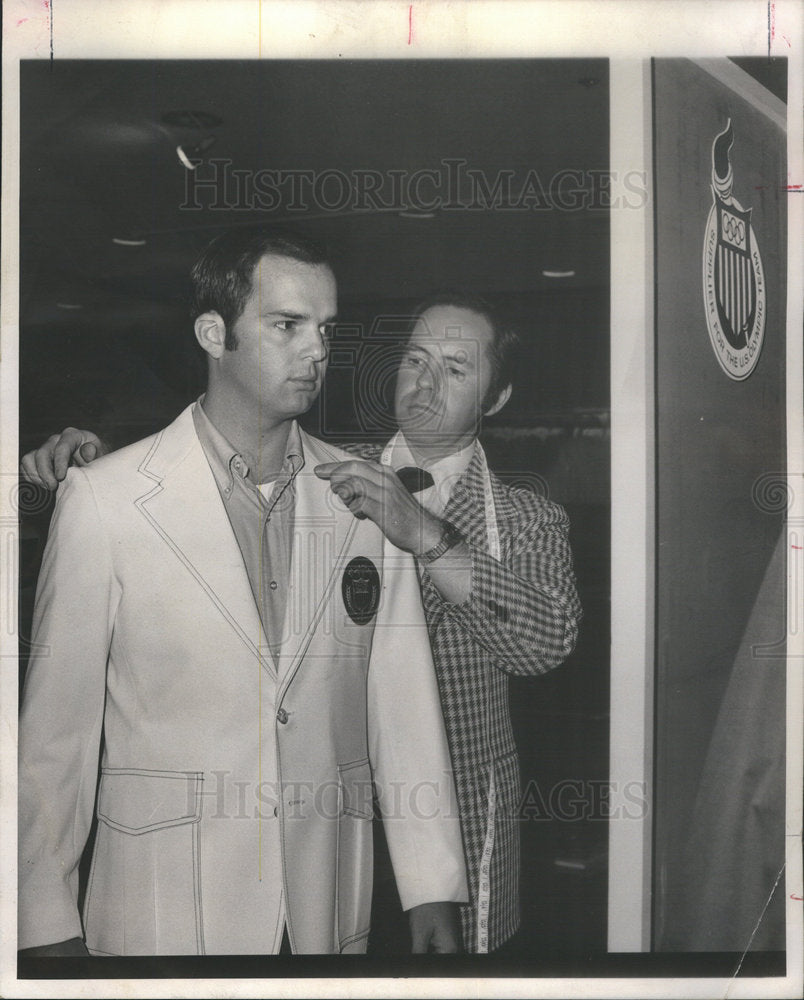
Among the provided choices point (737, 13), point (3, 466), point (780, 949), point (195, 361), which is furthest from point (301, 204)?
point (780, 949)

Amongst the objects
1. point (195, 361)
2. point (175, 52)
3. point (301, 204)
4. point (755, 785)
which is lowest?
point (755, 785)

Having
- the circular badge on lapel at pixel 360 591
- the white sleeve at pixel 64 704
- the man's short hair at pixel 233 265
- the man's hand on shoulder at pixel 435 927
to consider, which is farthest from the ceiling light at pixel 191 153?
the man's hand on shoulder at pixel 435 927

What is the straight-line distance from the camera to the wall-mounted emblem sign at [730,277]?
295cm

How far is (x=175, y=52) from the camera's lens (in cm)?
289

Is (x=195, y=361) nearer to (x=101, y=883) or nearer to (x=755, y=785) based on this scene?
(x=101, y=883)

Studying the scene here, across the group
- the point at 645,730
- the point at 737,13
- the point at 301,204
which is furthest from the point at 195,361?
the point at 737,13

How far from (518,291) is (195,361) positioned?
0.96 metres

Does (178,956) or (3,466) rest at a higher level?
(3,466)

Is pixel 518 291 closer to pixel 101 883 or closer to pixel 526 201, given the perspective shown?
pixel 526 201

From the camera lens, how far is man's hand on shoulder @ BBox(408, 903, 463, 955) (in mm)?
2912

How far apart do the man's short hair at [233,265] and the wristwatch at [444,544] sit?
0.81m

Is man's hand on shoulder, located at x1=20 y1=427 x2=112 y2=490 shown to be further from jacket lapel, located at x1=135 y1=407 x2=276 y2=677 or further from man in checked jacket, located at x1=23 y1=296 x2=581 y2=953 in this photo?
jacket lapel, located at x1=135 y1=407 x2=276 y2=677

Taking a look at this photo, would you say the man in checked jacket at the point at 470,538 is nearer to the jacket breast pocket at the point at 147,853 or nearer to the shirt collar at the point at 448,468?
the shirt collar at the point at 448,468

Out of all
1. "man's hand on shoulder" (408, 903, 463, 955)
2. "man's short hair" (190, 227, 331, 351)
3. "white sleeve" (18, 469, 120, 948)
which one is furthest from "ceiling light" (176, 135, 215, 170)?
"man's hand on shoulder" (408, 903, 463, 955)
